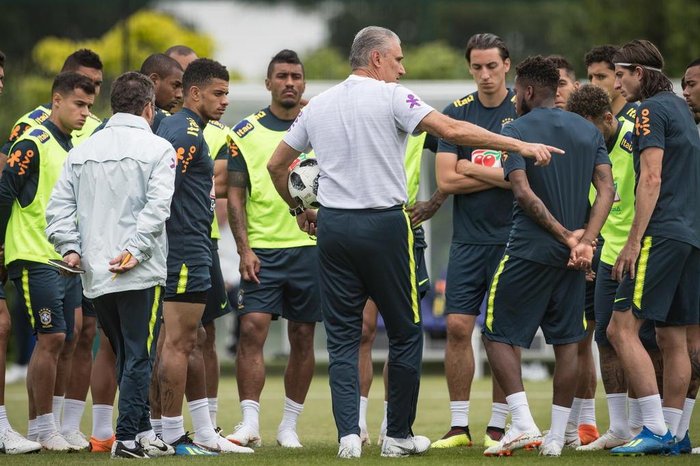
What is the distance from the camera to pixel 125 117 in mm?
7555

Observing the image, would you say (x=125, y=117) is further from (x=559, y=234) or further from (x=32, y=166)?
(x=559, y=234)

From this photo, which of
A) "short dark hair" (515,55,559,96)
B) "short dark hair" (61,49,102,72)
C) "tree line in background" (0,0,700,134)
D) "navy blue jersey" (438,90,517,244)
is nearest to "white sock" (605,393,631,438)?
"navy blue jersey" (438,90,517,244)

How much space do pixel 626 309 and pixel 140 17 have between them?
2311cm

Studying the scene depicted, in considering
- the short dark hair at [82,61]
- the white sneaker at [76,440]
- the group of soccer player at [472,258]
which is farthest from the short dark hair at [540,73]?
the white sneaker at [76,440]

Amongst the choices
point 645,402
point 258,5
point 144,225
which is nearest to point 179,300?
point 144,225

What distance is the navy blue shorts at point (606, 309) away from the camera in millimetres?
8422

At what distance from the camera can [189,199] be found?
8023 mm

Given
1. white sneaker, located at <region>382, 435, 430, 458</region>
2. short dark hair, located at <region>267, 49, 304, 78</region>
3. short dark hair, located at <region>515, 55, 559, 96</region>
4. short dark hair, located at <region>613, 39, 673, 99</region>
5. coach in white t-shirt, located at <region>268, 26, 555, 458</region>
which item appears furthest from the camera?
short dark hair, located at <region>267, 49, 304, 78</region>

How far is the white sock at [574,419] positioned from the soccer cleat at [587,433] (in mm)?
217

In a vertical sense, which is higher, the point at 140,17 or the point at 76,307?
the point at 140,17

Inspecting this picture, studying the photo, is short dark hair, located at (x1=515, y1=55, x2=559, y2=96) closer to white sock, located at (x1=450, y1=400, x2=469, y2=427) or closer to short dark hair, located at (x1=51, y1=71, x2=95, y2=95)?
white sock, located at (x1=450, y1=400, x2=469, y2=427)

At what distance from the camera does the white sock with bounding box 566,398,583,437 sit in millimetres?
8469

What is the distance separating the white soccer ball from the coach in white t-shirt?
37cm

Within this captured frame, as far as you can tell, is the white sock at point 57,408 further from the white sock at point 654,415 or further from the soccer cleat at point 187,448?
the white sock at point 654,415
